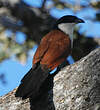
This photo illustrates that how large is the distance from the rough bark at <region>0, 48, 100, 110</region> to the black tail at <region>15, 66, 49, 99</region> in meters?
0.17

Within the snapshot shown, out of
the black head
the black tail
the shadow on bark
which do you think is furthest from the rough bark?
the black head

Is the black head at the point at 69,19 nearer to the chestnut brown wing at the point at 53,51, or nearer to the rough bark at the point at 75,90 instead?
the chestnut brown wing at the point at 53,51

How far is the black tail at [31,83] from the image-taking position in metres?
4.07

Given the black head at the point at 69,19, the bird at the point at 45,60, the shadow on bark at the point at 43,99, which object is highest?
the black head at the point at 69,19

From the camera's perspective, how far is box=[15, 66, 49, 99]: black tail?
13.3ft

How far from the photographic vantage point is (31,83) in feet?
13.8

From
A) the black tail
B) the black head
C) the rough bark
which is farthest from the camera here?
the black head

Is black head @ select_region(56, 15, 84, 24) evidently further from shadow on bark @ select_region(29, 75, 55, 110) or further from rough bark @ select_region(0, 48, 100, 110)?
shadow on bark @ select_region(29, 75, 55, 110)

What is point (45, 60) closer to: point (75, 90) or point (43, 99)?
point (43, 99)

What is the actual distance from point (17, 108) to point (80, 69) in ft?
3.06

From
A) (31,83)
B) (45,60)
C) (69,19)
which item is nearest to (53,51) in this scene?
(45,60)

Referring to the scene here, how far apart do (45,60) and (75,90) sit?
84 cm

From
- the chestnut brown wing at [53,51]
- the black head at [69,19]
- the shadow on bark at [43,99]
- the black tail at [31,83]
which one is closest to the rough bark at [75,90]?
the shadow on bark at [43,99]

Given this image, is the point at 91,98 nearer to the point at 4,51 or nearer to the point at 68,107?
the point at 68,107
